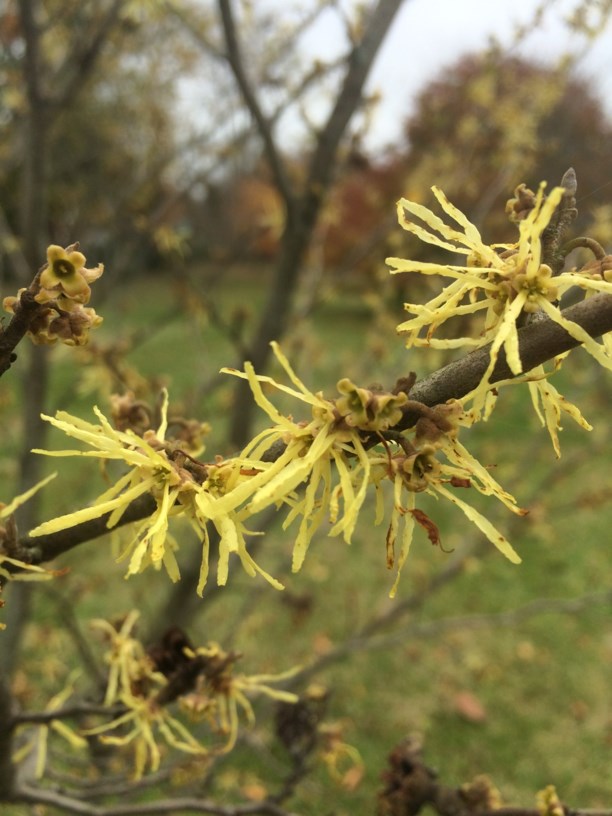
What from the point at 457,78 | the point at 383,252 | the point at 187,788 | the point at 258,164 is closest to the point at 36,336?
the point at 187,788

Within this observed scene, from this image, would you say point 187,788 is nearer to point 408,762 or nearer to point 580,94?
point 408,762

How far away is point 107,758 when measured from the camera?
231cm

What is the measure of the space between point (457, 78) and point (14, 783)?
5233mm

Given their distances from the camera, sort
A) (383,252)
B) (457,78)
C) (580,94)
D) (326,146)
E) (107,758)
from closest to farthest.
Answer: (107,758) → (326,146) → (580,94) → (383,252) → (457,78)

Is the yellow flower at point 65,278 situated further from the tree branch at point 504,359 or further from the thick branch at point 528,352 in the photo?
the thick branch at point 528,352

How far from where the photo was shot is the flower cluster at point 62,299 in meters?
0.73

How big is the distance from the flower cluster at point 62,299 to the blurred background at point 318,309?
1.39m

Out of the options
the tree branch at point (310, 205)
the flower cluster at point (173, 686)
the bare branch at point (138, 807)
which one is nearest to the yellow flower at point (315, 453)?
the flower cluster at point (173, 686)

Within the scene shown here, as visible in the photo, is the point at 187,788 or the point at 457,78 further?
the point at 457,78

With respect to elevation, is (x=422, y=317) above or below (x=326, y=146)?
below

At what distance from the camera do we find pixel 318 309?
3936mm

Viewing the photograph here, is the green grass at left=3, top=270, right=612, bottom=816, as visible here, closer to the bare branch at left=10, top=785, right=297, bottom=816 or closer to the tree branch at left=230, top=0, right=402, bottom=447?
the tree branch at left=230, top=0, right=402, bottom=447

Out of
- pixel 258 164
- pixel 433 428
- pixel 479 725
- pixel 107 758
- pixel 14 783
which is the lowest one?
pixel 479 725

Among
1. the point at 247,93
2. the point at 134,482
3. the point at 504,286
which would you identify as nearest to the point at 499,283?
the point at 504,286
